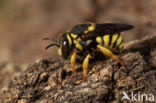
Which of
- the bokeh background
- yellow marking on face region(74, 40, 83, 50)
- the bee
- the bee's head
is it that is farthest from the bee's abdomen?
the bokeh background

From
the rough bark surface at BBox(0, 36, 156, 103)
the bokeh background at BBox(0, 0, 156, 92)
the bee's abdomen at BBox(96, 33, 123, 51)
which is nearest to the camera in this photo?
the rough bark surface at BBox(0, 36, 156, 103)

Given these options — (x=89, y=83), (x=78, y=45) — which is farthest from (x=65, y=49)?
(x=89, y=83)

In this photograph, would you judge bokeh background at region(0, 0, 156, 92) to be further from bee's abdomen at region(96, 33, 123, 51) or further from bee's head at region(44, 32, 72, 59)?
bee's head at region(44, 32, 72, 59)

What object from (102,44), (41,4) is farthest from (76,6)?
(102,44)

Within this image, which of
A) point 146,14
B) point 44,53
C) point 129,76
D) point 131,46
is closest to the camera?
point 129,76

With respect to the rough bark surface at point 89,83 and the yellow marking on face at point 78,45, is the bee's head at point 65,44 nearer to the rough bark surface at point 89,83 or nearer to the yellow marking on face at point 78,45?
the yellow marking on face at point 78,45

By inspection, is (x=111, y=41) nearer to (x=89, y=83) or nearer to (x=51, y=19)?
(x=89, y=83)

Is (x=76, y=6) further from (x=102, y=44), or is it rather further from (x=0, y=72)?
(x=102, y=44)
